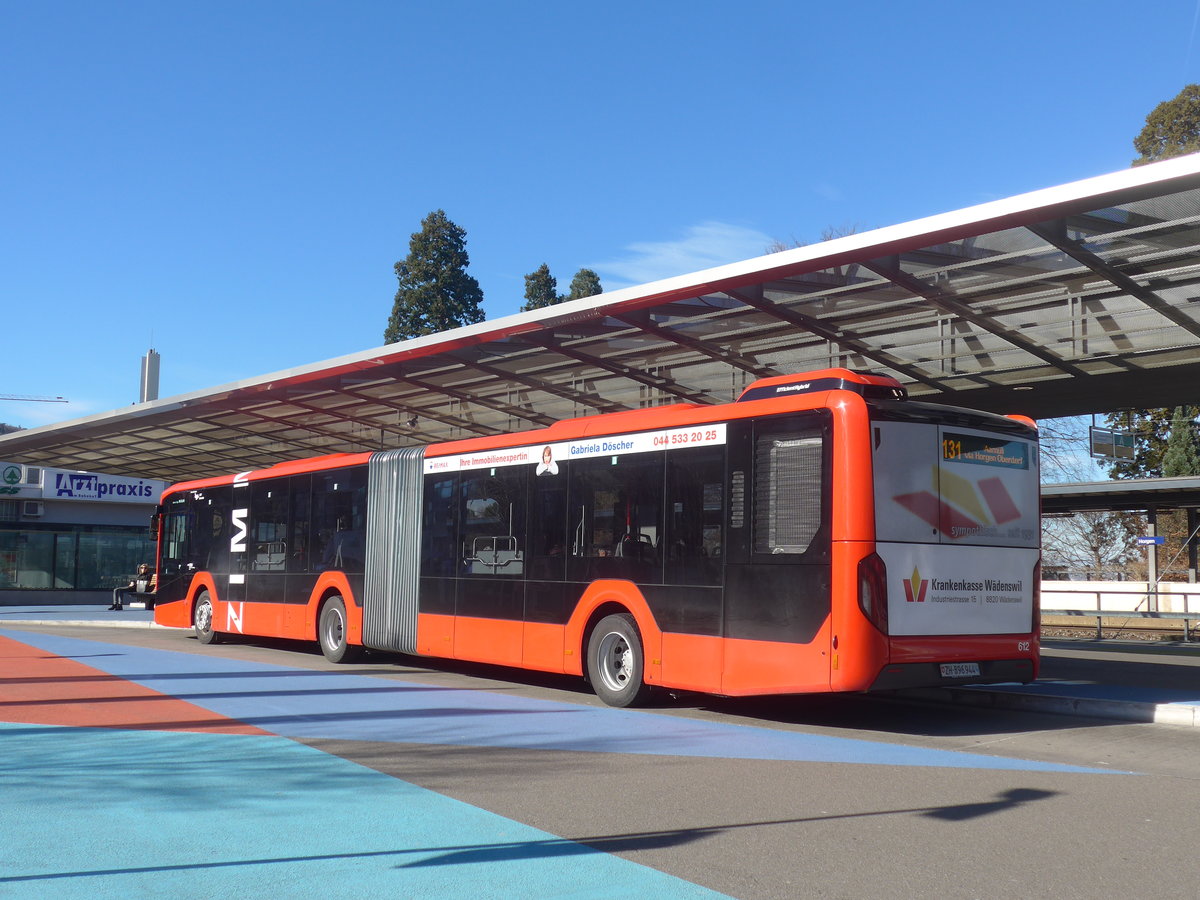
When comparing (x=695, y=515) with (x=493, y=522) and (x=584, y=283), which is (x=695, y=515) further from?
(x=584, y=283)

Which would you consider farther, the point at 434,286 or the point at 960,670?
the point at 434,286

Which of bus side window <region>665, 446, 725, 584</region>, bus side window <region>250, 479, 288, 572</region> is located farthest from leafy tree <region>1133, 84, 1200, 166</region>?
bus side window <region>665, 446, 725, 584</region>

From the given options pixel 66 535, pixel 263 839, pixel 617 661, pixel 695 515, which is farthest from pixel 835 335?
pixel 66 535

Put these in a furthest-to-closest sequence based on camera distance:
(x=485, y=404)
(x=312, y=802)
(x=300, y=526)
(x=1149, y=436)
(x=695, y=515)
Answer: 1. (x=1149, y=436)
2. (x=485, y=404)
3. (x=300, y=526)
4. (x=695, y=515)
5. (x=312, y=802)

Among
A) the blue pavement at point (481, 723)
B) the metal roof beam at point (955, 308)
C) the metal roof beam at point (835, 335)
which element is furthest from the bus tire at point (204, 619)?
the metal roof beam at point (955, 308)

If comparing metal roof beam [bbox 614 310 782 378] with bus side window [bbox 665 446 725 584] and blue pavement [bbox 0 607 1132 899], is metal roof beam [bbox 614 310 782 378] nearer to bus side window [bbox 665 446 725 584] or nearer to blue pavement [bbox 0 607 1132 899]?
bus side window [bbox 665 446 725 584]

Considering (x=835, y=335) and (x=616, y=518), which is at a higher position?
(x=835, y=335)

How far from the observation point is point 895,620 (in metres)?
10.3

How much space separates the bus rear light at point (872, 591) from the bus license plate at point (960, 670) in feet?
3.03

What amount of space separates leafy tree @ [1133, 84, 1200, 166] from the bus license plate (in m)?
41.4

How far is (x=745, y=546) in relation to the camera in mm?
11148

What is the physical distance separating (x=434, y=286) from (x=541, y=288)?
9466 mm

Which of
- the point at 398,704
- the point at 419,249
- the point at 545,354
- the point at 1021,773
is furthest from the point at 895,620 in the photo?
the point at 419,249

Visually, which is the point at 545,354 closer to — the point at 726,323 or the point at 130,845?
the point at 726,323
